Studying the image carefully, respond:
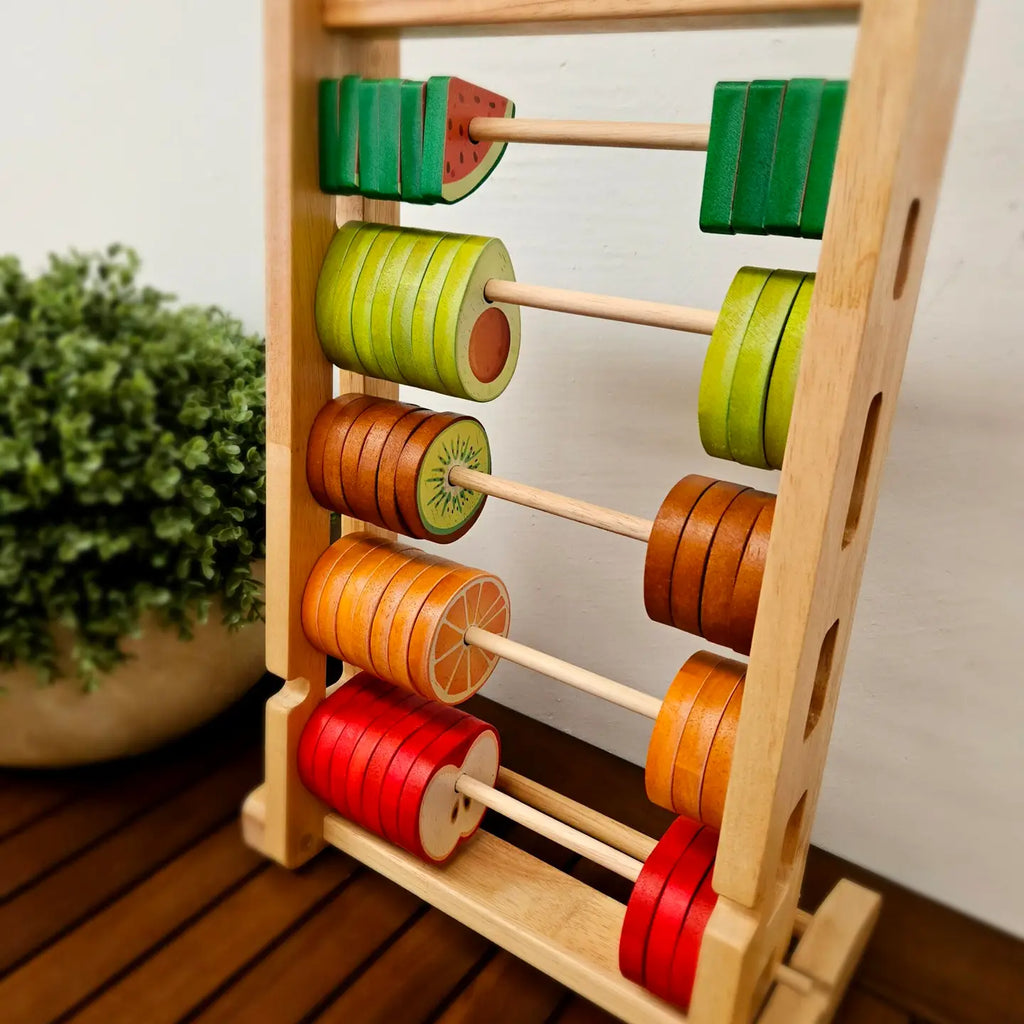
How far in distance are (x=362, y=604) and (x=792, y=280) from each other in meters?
0.64

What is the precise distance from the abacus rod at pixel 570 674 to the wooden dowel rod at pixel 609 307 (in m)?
0.41

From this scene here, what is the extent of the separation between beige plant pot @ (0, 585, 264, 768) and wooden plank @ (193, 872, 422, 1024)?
0.40 m

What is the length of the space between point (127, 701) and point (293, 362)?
617mm

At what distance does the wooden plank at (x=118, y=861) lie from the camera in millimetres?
1176

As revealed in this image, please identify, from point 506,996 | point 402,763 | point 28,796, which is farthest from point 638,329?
point 28,796

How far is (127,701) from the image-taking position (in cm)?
136

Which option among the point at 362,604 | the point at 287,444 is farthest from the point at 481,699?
the point at 287,444

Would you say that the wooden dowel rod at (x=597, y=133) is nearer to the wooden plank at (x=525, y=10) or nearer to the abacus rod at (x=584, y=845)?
the wooden plank at (x=525, y=10)

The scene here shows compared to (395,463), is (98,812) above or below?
below

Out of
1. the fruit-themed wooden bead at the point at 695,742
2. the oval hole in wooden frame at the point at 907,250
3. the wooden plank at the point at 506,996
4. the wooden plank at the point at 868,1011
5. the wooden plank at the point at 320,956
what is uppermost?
the oval hole in wooden frame at the point at 907,250

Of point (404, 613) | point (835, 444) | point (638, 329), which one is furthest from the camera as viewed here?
point (638, 329)

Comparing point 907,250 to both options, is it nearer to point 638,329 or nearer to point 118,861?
point 638,329

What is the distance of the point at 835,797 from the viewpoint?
4.55 feet

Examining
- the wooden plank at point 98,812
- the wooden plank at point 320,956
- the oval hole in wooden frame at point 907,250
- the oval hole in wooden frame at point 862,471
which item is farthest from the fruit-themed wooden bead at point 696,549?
the wooden plank at point 98,812
